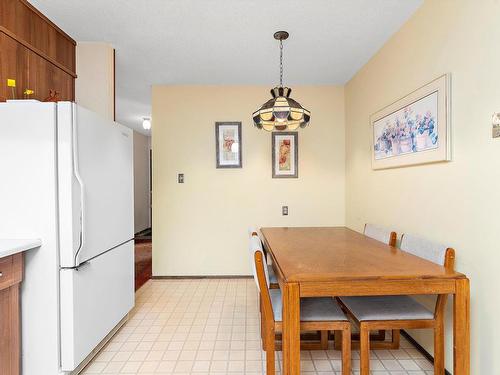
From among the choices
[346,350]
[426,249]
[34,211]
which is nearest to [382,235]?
[426,249]

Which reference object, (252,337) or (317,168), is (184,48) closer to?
(317,168)

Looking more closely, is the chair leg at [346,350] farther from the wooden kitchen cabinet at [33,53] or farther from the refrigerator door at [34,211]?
the wooden kitchen cabinet at [33,53]

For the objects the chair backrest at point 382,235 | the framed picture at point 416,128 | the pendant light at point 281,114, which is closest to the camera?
the framed picture at point 416,128

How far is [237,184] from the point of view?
383 cm

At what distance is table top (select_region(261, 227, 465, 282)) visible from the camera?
59.1 inches

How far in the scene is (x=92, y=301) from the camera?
1997 mm

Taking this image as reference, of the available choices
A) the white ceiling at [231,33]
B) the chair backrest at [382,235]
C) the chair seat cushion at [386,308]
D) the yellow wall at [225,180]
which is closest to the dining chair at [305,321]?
the chair seat cushion at [386,308]

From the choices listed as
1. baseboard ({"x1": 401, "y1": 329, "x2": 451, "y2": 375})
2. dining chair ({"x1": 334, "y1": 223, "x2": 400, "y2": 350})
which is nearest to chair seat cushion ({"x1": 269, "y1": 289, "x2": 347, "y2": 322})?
dining chair ({"x1": 334, "y1": 223, "x2": 400, "y2": 350})

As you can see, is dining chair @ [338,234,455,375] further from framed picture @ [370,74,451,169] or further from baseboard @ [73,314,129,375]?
baseboard @ [73,314,129,375]

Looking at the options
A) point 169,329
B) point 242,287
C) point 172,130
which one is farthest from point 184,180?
point 169,329

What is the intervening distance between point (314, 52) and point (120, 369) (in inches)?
120

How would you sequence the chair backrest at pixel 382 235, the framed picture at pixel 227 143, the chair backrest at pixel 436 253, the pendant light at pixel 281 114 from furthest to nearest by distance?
the framed picture at pixel 227 143, the chair backrest at pixel 382 235, the pendant light at pixel 281 114, the chair backrest at pixel 436 253

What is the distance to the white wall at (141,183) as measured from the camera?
6.80 m

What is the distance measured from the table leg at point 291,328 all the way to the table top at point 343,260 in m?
0.07
